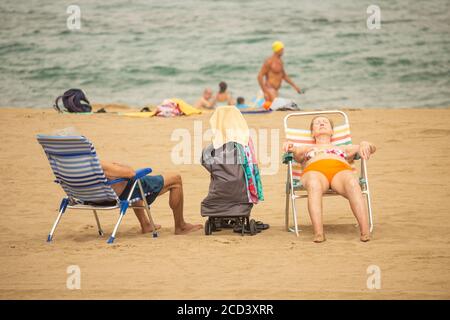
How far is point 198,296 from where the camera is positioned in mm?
5348

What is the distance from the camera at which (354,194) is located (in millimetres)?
6875

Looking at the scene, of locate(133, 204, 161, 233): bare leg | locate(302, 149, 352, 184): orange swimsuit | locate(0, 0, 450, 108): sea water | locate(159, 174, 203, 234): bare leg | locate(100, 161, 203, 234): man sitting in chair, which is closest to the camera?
locate(100, 161, 203, 234): man sitting in chair

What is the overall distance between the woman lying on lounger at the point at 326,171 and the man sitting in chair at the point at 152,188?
0.97 m

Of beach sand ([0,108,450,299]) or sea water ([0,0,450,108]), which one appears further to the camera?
sea water ([0,0,450,108])

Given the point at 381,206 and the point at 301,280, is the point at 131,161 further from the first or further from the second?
the point at 301,280

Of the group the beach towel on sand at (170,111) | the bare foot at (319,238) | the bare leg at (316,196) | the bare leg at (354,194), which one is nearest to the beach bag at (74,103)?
the beach towel on sand at (170,111)

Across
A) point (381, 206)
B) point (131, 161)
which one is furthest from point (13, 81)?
point (381, 206)

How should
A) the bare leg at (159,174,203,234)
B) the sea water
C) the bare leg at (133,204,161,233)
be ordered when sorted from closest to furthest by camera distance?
the bare leg at (159,174,203,234), the bare leg at (133,204,161,233), the sea water

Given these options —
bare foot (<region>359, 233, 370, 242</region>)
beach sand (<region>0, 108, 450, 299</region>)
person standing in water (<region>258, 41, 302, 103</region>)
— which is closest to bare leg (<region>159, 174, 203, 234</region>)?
beach sand (<region>0, 108, 450, 299</region>)

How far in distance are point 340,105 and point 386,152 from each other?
32.2 feet

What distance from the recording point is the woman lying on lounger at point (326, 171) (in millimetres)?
6836

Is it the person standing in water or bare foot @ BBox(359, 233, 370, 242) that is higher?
the person standing in water

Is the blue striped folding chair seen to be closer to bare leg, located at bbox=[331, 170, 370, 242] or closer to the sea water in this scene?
bare leg, located at bbox=[331, 170, 370, 242]

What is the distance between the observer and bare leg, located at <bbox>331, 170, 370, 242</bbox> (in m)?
6.80
